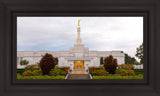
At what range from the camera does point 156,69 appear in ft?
3.83

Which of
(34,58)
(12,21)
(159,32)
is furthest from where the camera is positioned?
(34,58)

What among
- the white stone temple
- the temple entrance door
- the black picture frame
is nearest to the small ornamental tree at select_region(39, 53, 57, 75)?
the black picture frame

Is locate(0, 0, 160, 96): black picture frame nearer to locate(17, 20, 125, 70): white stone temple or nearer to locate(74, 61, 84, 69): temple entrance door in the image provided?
locate(17, 20, 125, 70): white stone temple

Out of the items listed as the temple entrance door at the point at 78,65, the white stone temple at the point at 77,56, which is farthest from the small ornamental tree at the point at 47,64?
the temple entrance door at the point at 78,65

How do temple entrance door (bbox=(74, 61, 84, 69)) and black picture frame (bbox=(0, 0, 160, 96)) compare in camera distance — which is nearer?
black picture frame (bbox=(0, 0, 160, 96))

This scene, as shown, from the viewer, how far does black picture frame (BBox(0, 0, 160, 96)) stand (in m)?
1.16
